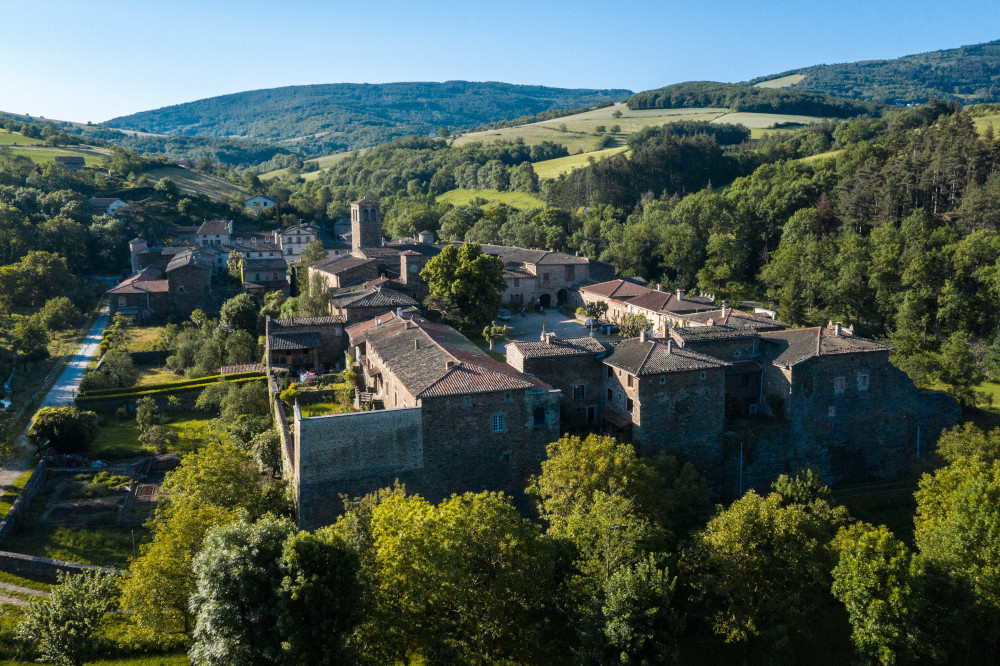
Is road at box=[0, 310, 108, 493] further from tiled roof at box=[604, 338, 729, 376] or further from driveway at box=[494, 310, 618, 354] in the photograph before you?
tiled roof at box=[604, 338, 729, 376]

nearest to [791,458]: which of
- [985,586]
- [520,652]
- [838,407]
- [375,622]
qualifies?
[838,407]

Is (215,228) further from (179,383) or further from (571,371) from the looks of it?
(571,371)

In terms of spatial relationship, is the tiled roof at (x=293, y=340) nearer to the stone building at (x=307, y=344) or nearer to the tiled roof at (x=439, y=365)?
the stone building at (x=307, y=344)

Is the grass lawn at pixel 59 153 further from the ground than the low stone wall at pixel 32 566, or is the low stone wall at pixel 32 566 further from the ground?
the grass lawn at pixel 59 153

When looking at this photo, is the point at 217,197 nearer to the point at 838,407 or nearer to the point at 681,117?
the point at 681,117

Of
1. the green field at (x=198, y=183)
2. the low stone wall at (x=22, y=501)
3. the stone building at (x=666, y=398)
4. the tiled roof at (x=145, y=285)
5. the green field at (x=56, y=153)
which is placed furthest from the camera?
the green field at (x=198, y=183)

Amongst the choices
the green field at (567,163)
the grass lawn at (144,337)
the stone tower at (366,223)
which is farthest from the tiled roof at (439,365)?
the green field at (567,163)

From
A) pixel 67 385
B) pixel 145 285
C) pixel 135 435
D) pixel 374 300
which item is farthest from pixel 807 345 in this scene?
pixel 145 285
